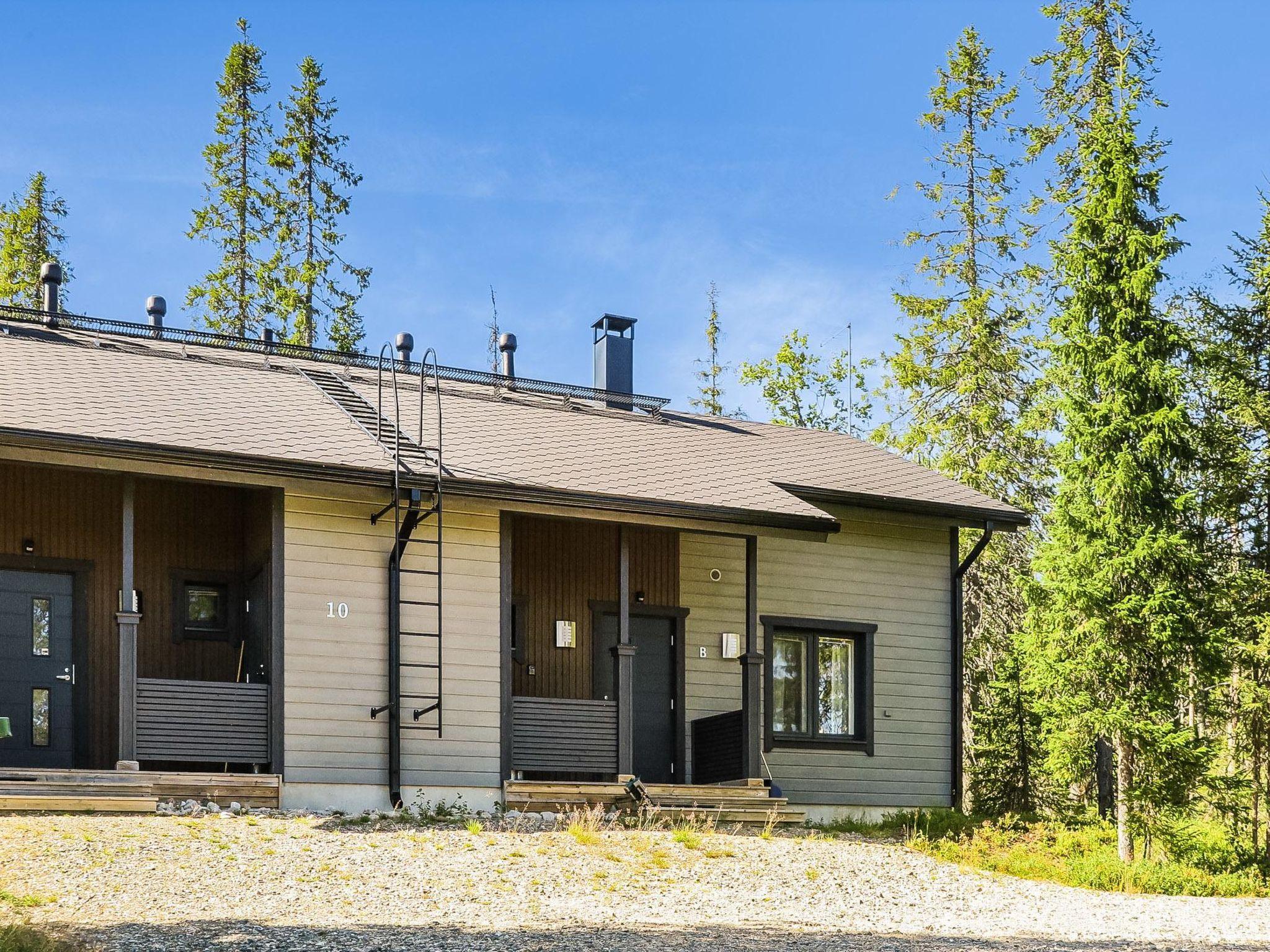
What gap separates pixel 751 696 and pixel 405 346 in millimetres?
6566

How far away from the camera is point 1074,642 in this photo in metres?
14.6

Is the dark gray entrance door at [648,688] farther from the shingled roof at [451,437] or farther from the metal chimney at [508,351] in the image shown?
the metal chimney at [508,351]

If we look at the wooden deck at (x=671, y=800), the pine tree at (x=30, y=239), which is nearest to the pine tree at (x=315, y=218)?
the pine tree at (x=30, y=239)

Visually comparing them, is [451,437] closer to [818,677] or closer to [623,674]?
[623,674]

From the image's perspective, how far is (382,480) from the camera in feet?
43.0

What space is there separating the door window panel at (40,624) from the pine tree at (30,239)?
1804 cm

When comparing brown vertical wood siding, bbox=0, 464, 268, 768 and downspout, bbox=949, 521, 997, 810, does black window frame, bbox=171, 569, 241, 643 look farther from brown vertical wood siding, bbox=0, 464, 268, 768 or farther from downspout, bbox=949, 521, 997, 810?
downspout, bbox=949, 521, 997, 810

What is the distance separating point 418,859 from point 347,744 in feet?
9.57

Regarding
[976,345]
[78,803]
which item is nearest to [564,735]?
[78,803]

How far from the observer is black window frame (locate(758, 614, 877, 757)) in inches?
641

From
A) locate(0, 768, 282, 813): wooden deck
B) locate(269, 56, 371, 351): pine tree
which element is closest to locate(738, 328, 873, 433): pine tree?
locate(269, 56, 371, 351): pine tree

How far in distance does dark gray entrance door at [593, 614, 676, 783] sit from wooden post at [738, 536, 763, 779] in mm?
1147

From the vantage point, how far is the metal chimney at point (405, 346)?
18.2m

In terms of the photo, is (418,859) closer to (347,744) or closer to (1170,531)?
(347,744)
